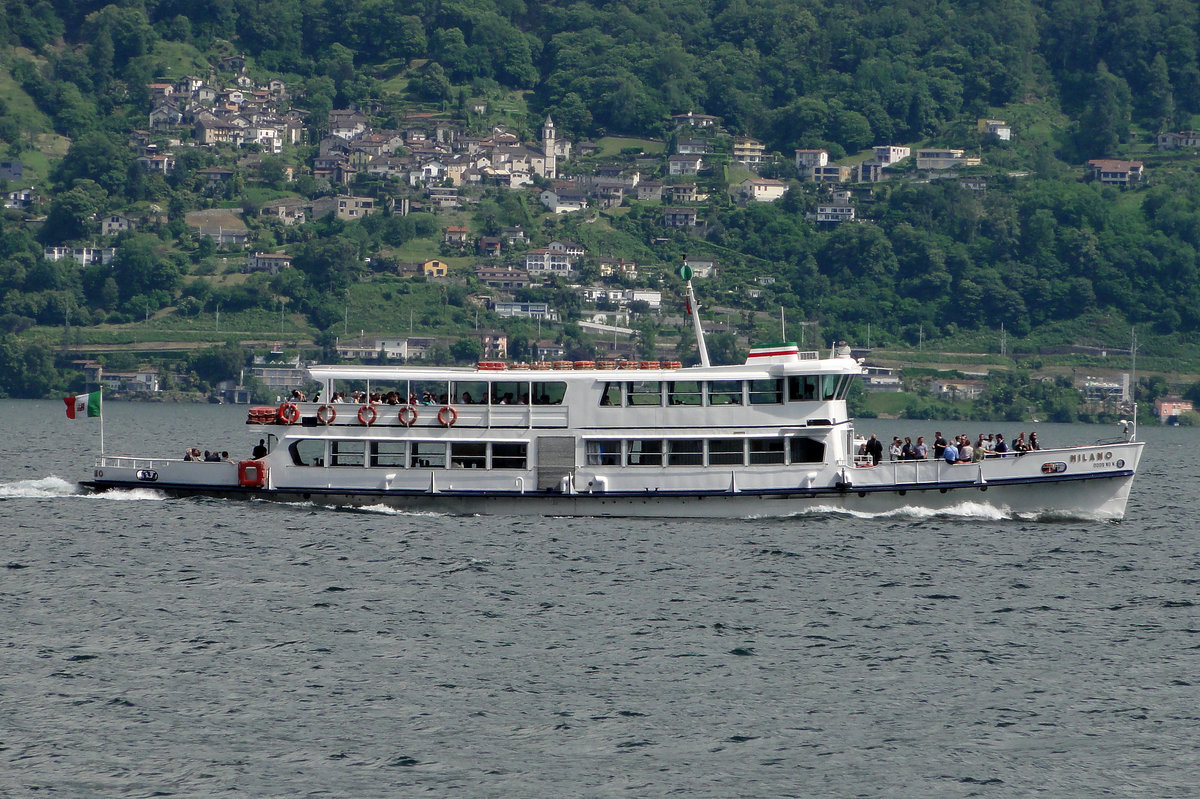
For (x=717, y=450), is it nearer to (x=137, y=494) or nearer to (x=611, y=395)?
(x=611, y=395)

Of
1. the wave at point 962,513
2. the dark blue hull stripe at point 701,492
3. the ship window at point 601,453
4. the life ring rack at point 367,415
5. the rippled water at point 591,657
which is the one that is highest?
the life ring rack at point 367,415

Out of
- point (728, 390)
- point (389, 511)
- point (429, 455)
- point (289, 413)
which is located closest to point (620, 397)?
point (728, 390)

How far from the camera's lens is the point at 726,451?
5131cm

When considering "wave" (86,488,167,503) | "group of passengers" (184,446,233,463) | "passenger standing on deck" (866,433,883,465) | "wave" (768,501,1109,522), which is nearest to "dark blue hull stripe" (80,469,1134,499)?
"wave" (768,501,1109,522)

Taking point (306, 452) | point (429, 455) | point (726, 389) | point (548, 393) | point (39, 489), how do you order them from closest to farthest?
point (548, 393) → point (726, 389) → point (429, 455) → point (306, 452) → point (39, 489)

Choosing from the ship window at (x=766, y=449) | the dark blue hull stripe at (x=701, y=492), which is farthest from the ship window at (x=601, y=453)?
the ship window at (x=766, y=449)

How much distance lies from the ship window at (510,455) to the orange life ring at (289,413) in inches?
240

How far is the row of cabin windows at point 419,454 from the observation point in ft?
171

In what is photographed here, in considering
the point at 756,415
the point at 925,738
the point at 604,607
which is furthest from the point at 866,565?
the point at 925,738

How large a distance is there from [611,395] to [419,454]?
6.10 meters

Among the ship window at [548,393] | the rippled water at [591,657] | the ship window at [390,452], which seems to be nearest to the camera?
the rippled water at [591,657]

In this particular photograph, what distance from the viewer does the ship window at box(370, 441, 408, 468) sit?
52594 mm

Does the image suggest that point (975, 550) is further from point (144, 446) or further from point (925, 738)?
point (144, 446)

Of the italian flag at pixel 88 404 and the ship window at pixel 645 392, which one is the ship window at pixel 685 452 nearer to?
the ship window at pixel 645 392
